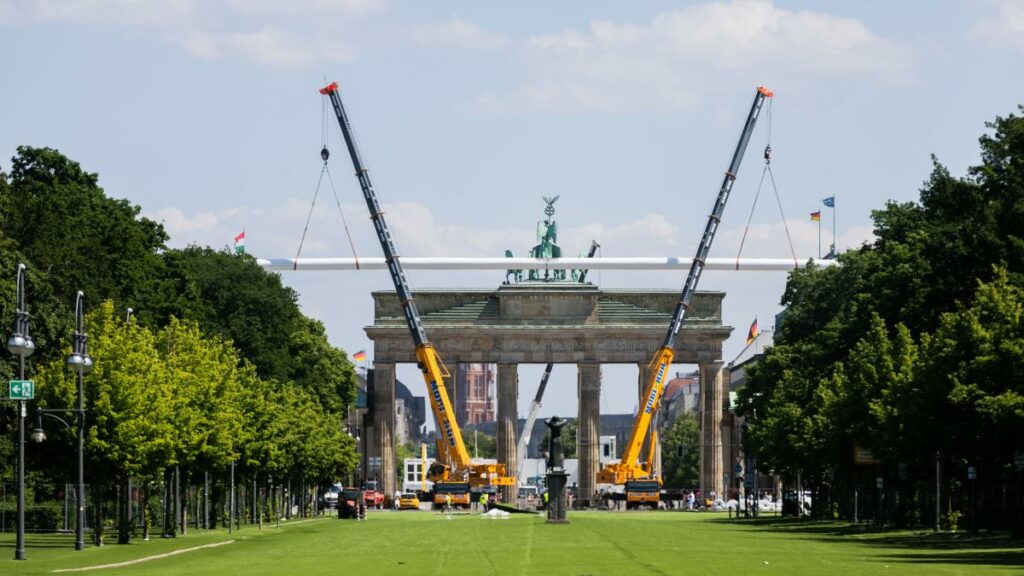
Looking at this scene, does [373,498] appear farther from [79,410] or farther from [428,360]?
[79,410]

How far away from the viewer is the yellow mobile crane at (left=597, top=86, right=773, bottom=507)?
516 feet

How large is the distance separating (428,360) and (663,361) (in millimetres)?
17544

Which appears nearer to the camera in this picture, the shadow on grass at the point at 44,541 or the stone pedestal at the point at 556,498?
the shadow on grass at the point at 44,541

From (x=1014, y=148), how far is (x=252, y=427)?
1532 inches

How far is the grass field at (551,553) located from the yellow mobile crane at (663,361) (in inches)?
2657

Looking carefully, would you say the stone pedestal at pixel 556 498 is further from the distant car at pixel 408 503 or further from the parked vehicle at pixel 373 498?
the parked vehicle at pixel 373 498

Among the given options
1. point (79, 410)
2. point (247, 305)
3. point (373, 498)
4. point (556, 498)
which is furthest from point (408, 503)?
point (79, 410)

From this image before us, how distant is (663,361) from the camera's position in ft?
516

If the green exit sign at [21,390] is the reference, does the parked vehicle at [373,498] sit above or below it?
below

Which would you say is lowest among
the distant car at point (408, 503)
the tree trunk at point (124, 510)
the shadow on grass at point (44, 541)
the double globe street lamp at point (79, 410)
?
the distant car at point (408, 503)

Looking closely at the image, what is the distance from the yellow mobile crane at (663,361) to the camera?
157 m

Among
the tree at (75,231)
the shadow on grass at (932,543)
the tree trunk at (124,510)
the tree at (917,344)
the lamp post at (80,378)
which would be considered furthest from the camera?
the tree at (75,231)

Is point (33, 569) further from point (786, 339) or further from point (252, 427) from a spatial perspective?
point (786, 339)

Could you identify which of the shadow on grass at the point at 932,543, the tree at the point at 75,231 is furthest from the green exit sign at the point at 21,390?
the tree at the point at 75,231
